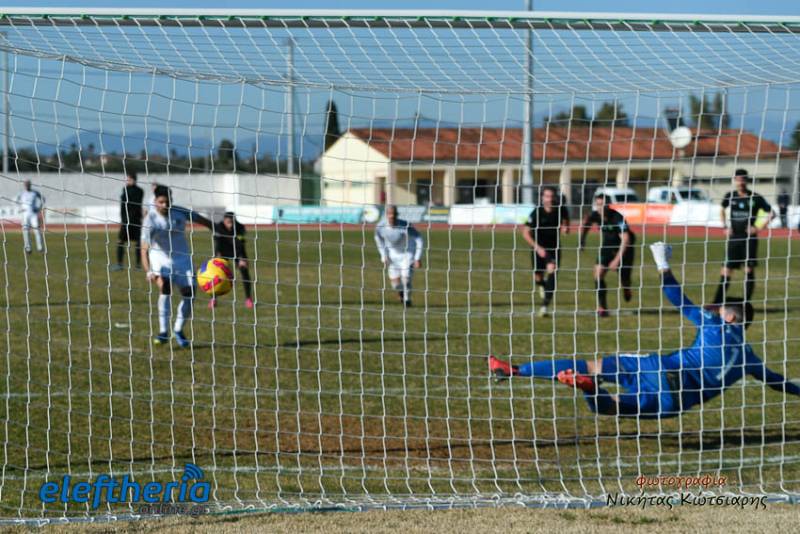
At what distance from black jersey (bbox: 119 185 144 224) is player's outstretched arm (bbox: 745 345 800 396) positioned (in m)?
4.17

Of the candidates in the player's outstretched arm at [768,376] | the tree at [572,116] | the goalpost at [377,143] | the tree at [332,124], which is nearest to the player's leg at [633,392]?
the goalpost at [377,143]

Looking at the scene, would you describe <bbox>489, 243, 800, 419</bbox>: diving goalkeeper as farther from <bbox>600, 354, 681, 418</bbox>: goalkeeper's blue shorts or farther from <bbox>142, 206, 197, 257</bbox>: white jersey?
<bbox>142, 206, 197, 257</bbox>: white jersey

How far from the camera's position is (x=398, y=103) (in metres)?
5.89

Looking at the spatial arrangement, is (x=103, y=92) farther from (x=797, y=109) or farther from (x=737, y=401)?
(x=737, y=401)

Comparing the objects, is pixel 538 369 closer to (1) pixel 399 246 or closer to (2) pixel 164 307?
(2) pixel 164 307

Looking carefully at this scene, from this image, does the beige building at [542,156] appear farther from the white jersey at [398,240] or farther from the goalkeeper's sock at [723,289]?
the white jersey at [398,240]

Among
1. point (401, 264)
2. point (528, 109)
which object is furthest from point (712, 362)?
point (401, 264)

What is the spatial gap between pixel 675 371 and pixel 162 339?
19.0ft

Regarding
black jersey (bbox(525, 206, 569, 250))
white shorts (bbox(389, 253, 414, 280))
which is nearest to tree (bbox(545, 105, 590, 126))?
black jersey (bbox(525, 206, 569, 250))

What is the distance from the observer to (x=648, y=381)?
6.18 meters

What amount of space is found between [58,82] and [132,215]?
174 inches

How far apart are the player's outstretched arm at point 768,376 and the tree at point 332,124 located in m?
3.03

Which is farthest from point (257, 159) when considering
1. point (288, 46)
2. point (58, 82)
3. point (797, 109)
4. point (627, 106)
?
point (797, 109)

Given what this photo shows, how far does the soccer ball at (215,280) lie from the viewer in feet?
27.0
